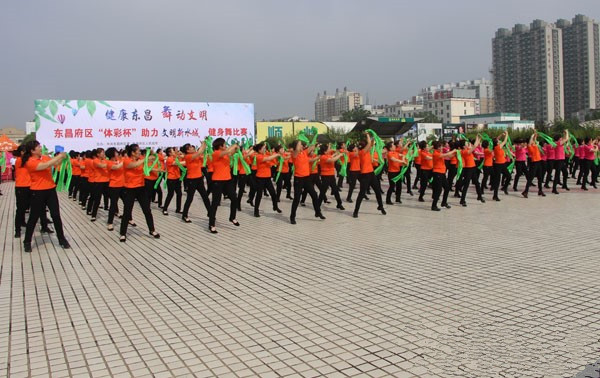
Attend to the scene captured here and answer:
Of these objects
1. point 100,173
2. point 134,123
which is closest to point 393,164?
point 100,173

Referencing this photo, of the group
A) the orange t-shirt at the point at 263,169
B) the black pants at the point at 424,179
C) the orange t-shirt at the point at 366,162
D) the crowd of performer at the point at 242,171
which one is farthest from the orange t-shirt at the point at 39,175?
the black pants at the point at 424,179

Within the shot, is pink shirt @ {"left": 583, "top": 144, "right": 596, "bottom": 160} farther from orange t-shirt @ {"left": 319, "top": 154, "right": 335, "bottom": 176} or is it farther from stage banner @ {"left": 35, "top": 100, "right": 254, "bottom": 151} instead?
stage banner @ {"left": 35, "top": 100, "right": 254, "bottom": 151}

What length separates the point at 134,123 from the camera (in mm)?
21797

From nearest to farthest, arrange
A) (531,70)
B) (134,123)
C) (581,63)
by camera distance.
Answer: (134,123), (581,63), (531,70)

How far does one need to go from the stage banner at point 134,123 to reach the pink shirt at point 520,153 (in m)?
13.8

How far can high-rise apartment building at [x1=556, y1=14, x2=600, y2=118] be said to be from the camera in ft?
253

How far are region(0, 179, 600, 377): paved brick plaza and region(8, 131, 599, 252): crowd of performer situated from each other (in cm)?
84

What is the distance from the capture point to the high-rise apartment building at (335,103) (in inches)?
5531

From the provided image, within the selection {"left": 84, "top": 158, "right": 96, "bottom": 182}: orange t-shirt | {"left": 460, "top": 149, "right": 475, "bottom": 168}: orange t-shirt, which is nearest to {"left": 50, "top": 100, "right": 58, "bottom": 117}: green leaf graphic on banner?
{"left": 84, "top": 158, "right": 96, "bottom": 182}: orange t-shirt

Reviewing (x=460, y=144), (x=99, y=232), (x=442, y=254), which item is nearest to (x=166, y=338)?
(x=442, y=254)

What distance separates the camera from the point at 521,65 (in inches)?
3243

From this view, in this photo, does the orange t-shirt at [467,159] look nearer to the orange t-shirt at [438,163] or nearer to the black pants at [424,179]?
the orange t-shirt at [438,163]

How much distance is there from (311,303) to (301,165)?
499 cm

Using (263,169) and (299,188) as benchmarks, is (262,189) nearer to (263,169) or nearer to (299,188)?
(263,169)
